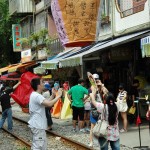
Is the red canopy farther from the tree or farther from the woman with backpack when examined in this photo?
the tree

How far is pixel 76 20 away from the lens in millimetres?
11938

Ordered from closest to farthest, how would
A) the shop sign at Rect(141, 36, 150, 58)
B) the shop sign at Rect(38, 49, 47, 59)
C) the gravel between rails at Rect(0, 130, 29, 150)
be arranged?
the shop sign at Rect(141, 36, 150, 58), the gravel between rails at Rect(0, 130, 29, 150), the shop sign at Rect(38, 49, 47, 59)

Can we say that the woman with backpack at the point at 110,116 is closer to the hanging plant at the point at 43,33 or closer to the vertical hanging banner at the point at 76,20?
the vertical hanging banner at the point at 76,20

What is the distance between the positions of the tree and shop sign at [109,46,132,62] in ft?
73.2

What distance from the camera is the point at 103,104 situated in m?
7.27

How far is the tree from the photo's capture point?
38062 millimetres

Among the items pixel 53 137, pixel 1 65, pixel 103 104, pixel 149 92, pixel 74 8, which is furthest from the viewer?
pixel 1 65

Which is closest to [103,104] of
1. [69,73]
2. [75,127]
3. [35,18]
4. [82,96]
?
[82,96]

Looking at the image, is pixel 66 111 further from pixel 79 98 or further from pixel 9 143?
pixel 9 143

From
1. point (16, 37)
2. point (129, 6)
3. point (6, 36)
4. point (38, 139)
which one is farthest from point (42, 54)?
point (38, 139)

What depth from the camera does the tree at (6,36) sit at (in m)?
38.1

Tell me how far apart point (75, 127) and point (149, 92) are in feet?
9.32

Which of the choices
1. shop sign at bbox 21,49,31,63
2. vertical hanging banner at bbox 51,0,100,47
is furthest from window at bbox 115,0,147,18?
shop sign at bbox 21,49,31,63

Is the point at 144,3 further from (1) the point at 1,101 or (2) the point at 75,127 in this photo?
(1) the point at 1,101
